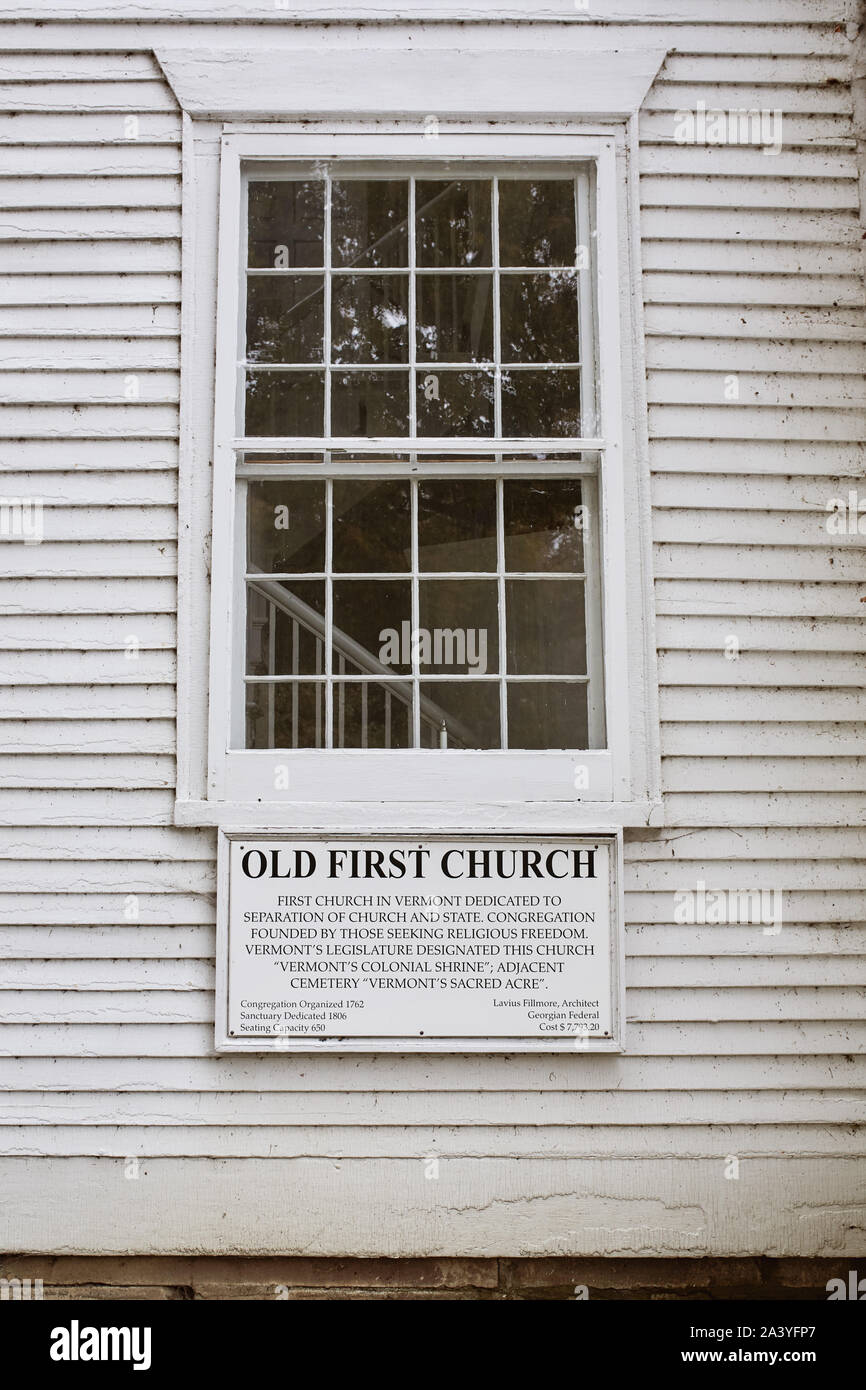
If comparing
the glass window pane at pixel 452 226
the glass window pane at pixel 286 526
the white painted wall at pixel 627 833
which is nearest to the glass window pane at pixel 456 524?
the glass window pane at pixel 286 526

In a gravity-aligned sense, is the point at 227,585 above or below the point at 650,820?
above

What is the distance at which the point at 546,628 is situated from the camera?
3494mm

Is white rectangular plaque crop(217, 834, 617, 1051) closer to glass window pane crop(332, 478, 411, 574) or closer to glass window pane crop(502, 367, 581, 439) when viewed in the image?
glass window pane crop(332, 478, 411, 574)

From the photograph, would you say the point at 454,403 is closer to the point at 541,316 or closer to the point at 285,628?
the point at 541,316

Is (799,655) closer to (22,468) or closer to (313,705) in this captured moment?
(313,705)

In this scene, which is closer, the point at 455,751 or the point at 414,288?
the point at 455,751

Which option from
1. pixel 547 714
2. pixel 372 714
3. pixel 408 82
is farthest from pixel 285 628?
pixel 408 82

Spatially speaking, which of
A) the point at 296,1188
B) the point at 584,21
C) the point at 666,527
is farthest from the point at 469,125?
the point at 296,1188

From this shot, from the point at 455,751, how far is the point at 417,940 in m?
0.63

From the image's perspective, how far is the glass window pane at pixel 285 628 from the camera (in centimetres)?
346

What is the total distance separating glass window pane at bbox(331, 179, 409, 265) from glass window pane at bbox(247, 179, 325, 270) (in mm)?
62

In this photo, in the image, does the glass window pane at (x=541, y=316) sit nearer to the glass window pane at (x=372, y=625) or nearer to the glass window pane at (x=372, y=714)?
the glass window pane at (x=372, y=625)

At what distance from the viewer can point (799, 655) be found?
3.46 metres

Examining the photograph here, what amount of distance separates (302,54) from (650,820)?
9.52 feet
